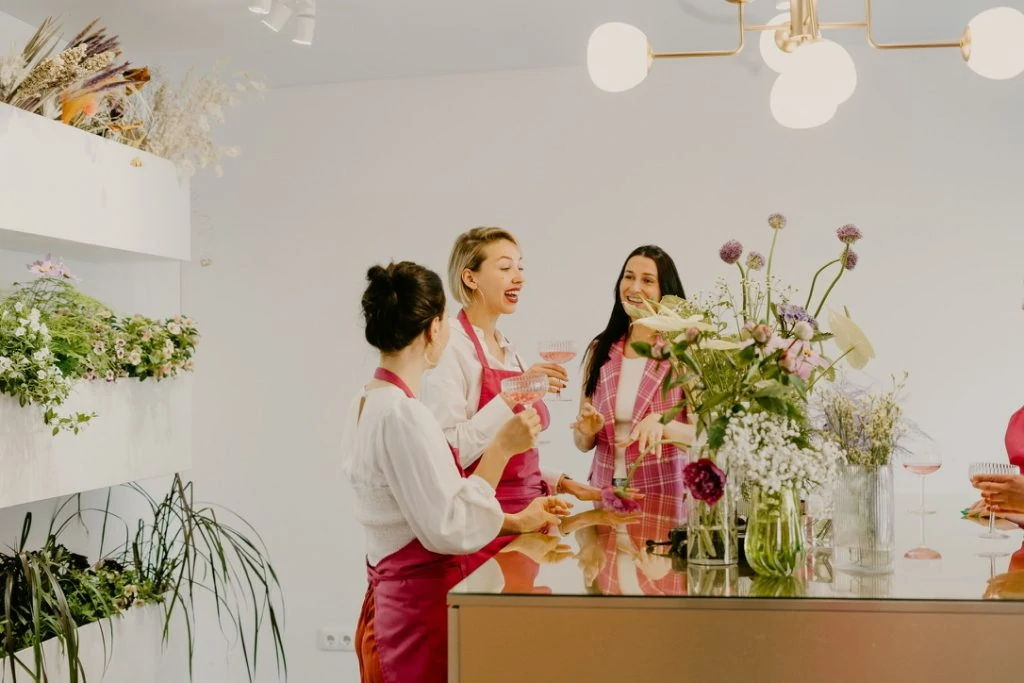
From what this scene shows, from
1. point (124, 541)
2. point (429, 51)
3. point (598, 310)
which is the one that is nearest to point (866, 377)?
point (598, 310)

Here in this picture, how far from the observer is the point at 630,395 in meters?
3.17

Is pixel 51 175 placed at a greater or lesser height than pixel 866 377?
greater

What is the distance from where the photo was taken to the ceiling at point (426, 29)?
361 cm

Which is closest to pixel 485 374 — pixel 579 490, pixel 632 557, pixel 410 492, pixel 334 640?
pixel 579 490

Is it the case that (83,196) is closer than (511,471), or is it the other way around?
(511,471)

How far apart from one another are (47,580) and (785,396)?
2.25m

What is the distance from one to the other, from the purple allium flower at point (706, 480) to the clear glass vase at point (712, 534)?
3.2 inches

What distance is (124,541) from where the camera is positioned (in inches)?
158

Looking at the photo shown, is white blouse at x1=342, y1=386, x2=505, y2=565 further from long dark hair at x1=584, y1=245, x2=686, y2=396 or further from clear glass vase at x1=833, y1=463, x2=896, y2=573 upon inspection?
long dark hair at x1=584, y1=245, x2=686, y2=396

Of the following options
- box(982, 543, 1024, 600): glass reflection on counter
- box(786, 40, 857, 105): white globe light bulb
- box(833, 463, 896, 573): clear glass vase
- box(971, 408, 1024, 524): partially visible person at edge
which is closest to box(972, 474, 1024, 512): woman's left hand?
box(971, 408, 1024, 524): partially visible person at edge

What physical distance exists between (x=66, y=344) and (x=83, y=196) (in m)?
0.52

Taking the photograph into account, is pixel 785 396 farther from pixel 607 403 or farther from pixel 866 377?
pixel 866 377

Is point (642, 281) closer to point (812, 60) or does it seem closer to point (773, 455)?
point (812, 60)

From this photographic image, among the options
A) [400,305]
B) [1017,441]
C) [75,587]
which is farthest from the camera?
[75,587]
